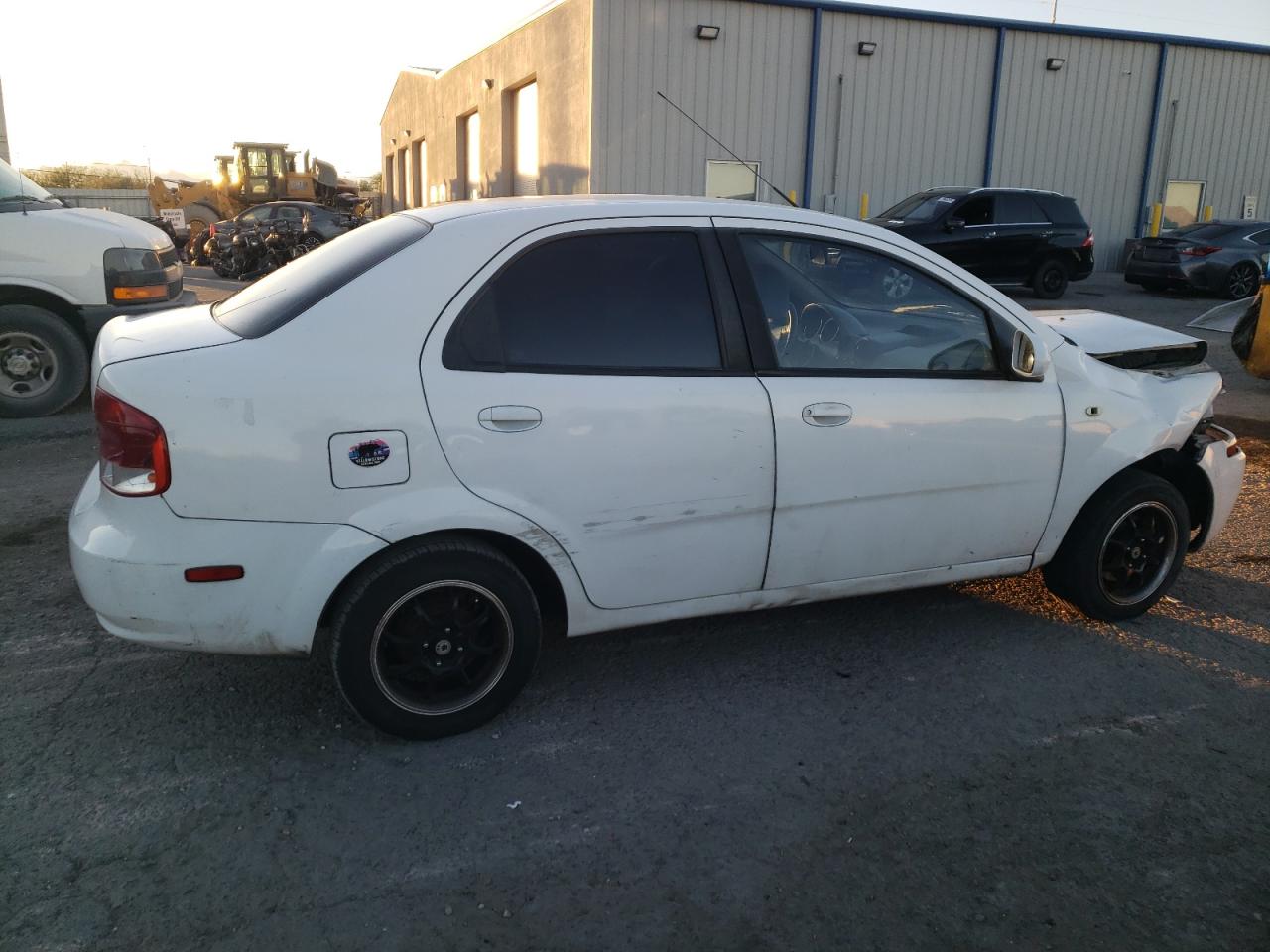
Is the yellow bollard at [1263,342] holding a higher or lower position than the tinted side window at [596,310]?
lower

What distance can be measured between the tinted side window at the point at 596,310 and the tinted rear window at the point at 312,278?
38 centimetres

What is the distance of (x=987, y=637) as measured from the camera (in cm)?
423

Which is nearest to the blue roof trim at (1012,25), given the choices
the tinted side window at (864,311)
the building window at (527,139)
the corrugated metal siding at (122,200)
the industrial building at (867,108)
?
the industrial building at (867,108)

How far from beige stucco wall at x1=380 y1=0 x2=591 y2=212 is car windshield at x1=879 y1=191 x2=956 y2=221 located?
20.8 ft

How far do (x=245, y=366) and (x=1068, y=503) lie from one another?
306cm

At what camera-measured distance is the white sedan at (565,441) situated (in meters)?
3.01

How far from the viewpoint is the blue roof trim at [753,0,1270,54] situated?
70.3 ft

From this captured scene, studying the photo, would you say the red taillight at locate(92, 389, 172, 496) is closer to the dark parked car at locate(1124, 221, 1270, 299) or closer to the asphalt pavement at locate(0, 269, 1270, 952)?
the asphalt pavement at locate(0, 269, 1270, 952)

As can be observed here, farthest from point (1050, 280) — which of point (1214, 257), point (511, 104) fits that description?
point (511, 104)

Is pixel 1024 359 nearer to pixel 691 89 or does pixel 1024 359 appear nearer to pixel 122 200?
pixel 691 89

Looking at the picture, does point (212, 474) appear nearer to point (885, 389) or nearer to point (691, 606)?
point (691, 606)

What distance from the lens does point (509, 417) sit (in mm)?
3160

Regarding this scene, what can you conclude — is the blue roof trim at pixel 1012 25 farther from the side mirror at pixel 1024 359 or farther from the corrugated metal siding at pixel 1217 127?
the side mirror at pixel 1024 359

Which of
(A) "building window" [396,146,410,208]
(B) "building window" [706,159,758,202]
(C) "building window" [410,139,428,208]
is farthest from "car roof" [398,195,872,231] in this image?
(A) "building window" [396,146,410,208]
